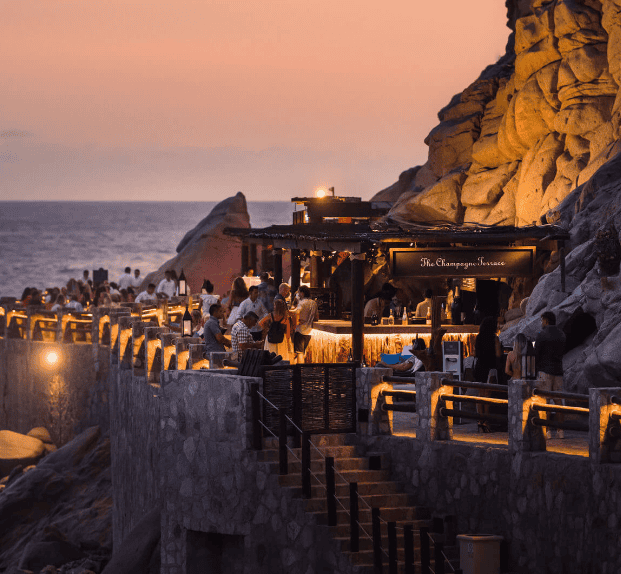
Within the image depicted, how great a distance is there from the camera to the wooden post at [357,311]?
2255 cm

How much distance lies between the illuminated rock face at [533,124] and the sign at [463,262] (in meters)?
6.51

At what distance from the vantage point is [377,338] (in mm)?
23484

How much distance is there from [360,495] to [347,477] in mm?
303

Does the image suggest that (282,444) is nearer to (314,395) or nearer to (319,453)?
(319,453)

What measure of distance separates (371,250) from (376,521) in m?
10.1

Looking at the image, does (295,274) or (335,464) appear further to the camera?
(295,274)

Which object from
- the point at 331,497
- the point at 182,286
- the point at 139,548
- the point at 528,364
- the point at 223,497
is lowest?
the point at 139,548

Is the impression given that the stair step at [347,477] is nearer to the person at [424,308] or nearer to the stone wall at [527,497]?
the stone wall at [527,497]

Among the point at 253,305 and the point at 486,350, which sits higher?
the point at 253,305

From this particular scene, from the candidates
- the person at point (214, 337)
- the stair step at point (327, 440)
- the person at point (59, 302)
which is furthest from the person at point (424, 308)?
the person at point (59, 302)

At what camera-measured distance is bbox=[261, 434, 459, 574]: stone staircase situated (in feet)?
45.1

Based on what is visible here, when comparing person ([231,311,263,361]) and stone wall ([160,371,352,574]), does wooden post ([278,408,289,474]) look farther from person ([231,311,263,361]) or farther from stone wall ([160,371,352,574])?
person ([231,311,263,361])

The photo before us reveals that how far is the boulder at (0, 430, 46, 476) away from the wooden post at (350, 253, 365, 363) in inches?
403

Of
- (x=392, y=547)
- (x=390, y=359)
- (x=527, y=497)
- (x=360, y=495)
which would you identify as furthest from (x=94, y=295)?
(x=527, y=497)
